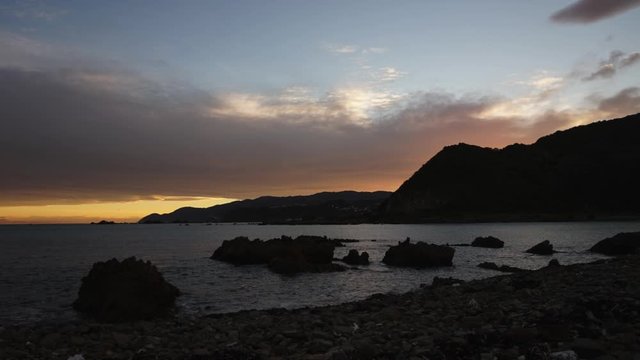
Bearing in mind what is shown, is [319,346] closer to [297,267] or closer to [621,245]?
[297,267]

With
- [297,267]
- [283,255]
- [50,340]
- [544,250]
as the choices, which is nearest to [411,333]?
[50,340]

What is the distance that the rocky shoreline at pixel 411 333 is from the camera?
1140 cm

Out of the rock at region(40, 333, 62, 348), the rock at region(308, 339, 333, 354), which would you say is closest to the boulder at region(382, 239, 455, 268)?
the rock at region(308, 339, 333, 354)

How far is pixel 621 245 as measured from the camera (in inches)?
2331

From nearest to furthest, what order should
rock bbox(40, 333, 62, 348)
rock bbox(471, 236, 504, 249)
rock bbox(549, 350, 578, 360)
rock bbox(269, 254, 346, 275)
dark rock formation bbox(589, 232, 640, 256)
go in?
rock bbox(549, 350, 578, 360) < rock bbox(40, 333, 62, 348) < rock bbox(269, 254, 346, 275) < dark rock formation bbox(589, 232, 640, 256) < rock bbox(471, 236, 504, 249)

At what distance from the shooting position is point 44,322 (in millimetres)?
25406

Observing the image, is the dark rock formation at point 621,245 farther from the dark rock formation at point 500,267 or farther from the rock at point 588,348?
the rock at point 588,348

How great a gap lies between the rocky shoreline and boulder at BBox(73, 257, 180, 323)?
6259mm

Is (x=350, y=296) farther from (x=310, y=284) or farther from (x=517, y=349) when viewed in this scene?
(x=517, y=349)

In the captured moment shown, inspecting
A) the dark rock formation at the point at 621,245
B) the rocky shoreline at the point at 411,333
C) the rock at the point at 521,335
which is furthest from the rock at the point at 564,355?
the dark rock formation at the point at 621,245

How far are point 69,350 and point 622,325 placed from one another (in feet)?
46.4

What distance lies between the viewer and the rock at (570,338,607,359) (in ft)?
32.6

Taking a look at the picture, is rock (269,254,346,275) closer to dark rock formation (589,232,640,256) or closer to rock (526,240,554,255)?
rock (526,240,554,255)

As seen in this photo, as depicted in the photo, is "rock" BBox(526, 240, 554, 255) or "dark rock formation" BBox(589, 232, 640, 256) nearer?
"dark rock formation" BBox(589, 232, 640, 256)
